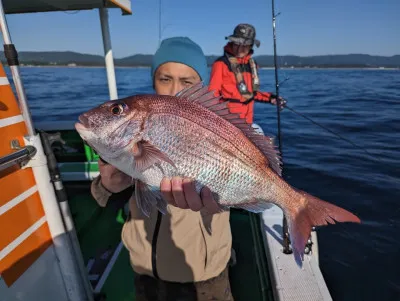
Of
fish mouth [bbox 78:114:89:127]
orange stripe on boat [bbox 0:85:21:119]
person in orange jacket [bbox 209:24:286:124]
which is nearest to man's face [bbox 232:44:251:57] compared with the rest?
person in orange jacket [bbox 209:24:286:124]

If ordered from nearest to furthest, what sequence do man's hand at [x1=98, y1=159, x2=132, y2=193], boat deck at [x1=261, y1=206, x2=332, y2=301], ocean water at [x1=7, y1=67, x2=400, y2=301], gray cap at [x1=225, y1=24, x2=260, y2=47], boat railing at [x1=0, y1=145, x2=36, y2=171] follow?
boat railing at [x1=0, y1=145, x2=36, y2=171] < man's hand at [x1=98, y1=159, x2=132, y2=193] < boat deck at [x1=261, y1=206, x2=332, y2=301] < ocean water at [x1=7, y1=67, x2=400, y2=301] < gray cap at [x1=225, y1=24, x2=260, y2=47]

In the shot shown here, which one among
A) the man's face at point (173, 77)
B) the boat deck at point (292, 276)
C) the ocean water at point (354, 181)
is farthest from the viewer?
the ocean water at point (354, 181)

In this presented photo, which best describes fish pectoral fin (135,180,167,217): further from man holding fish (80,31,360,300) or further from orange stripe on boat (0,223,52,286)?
orange stripe on boat (0,223,52,286)

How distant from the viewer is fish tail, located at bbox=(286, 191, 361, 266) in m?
1.78

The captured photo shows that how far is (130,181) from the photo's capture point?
2068 mm

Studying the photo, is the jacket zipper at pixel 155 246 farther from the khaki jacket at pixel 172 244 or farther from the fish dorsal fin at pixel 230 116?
the fish dorsal fin at pixel 230 116

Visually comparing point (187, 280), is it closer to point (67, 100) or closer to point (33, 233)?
point (33, 233)

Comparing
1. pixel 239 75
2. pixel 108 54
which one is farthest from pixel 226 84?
pixel 108 54

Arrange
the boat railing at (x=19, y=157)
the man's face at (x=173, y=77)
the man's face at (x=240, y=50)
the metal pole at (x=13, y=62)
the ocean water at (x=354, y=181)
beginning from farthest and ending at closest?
→ 1. the man's face at (x=240, y=50)
2. the ocean water at (x=354, y=181)
3. the man's face at (x=173, y=77)
4. the metal pole at (x=13, y=62)
5. the boat railing at (x=19, y=157)

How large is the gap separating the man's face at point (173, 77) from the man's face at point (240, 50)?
14.9ft

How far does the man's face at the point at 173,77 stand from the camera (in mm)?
2266

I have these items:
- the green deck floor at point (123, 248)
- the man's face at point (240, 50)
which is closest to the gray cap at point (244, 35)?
the man's face at point (240, 50)

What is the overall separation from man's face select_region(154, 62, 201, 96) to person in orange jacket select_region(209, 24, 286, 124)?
370 centimetres

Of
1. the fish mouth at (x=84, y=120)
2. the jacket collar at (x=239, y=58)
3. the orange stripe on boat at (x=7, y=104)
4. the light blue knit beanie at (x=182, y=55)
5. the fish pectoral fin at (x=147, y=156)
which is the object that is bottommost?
the fish pectoral fin at (x=147, y=156)
